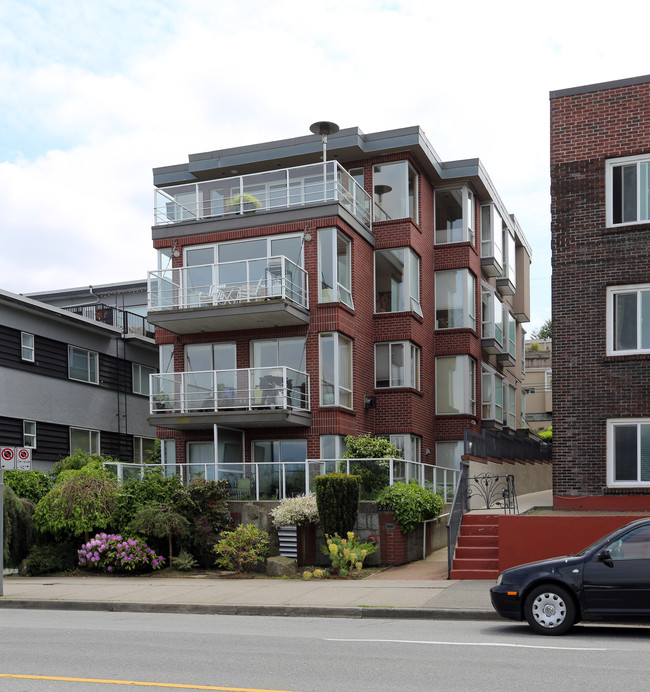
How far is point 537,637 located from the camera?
11.8 metres

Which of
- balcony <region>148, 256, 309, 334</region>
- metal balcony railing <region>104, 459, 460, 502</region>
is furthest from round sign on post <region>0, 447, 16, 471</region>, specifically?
balcony <region>148, 256, 309, 334</region>

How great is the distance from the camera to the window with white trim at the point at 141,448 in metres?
34.8

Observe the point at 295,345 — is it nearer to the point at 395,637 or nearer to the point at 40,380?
the point at 40,380

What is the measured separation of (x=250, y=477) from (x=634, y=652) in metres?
13.7

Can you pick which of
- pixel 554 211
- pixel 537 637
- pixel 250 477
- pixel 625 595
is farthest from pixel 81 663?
pixel 554 211

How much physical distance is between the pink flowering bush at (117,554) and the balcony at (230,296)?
731 cm

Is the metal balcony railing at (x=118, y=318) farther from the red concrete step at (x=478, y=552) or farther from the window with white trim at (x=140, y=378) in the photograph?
the red concrete step at (x=478, y=552)

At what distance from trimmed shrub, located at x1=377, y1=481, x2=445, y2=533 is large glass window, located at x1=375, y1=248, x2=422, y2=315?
8701 millimetres

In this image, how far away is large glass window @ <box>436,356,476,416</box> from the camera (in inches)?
1224

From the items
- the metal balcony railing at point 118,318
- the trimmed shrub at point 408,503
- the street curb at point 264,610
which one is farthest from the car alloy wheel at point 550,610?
the metal balcony railing at point 118,318

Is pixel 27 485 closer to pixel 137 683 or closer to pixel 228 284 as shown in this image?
pixel 228 284

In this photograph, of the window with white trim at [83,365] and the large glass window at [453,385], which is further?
the window with white trim at [83,365]

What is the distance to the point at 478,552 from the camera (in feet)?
62.0

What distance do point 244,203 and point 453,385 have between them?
9.33 m
